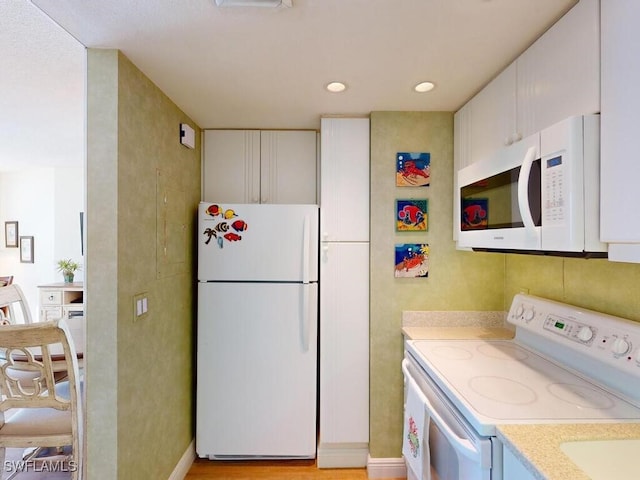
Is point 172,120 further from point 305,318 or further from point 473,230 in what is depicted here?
point 473,230

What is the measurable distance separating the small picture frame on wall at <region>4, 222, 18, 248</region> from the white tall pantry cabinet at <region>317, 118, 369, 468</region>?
15.3ft

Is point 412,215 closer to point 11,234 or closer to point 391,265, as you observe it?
point 391,265

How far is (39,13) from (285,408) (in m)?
2.35

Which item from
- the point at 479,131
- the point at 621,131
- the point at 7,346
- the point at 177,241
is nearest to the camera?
the point at 621,131

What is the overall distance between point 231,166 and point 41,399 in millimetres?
1744

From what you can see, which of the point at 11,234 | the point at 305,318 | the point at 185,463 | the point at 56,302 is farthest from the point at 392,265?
the point at 11,234

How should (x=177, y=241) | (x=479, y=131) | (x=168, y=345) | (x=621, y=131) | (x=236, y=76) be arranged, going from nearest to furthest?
(x=621, y=131) < (x=236, y=76) < (x=479, y=131) < (x=168, y=345) < (x=177, y=241)

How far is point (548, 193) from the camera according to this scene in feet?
3.88

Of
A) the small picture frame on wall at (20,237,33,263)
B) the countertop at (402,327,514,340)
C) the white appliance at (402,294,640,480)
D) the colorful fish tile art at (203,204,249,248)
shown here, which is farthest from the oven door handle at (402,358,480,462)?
the small picture frame on wall at (20,237,33,263)

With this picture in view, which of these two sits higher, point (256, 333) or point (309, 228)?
point (309, 228)

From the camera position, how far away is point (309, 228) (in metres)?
2.22

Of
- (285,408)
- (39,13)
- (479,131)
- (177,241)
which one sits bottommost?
(285,408)

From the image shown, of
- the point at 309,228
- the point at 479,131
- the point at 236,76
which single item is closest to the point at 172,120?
the point at 236,76

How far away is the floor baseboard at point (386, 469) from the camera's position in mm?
2160
